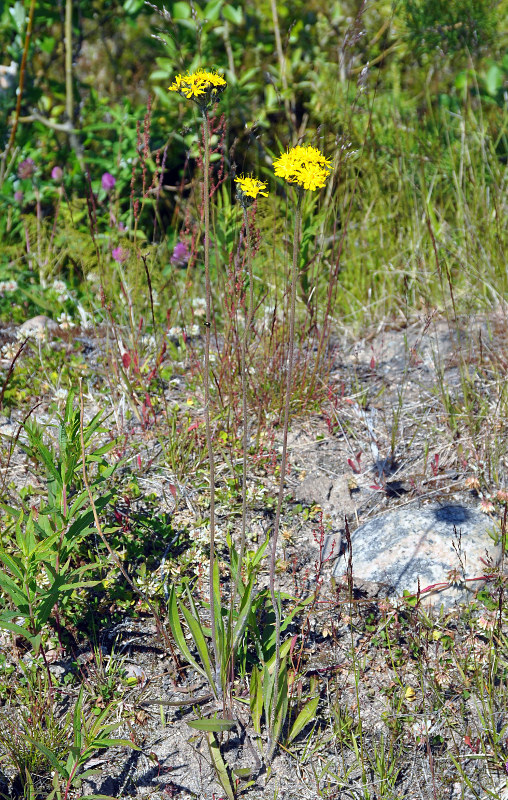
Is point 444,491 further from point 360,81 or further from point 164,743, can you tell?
point 360,81

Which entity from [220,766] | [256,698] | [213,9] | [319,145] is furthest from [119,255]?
[220,766]

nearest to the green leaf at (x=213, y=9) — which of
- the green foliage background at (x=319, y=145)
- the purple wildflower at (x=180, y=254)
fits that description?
the green foliage background at (x=319, y=145)

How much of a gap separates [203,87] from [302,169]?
0.25 m

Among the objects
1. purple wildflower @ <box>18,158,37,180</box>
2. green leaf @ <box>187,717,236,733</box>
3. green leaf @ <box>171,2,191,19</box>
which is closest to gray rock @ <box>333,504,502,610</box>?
green leaf @ <box>187,717,236,733</box>

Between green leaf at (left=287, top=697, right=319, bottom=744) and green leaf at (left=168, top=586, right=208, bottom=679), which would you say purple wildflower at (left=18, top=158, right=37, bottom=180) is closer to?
green leaf at (left=168, top=586, right=208, bottom=679)

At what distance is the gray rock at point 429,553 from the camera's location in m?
2.01

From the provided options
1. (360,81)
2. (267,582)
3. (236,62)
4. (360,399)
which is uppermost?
(236,62)

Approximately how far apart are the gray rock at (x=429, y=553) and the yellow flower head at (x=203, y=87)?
133cm

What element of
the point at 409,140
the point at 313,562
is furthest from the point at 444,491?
the point at 409,140

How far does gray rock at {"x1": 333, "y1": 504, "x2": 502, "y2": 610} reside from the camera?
201cm

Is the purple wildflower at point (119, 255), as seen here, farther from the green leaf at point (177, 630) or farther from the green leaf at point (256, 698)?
the green leaf at point (256, 698)

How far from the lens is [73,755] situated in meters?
1.56

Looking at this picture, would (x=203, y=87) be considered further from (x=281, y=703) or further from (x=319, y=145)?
(x=319, y=145)

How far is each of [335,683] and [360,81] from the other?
A: 2074 millimetres
